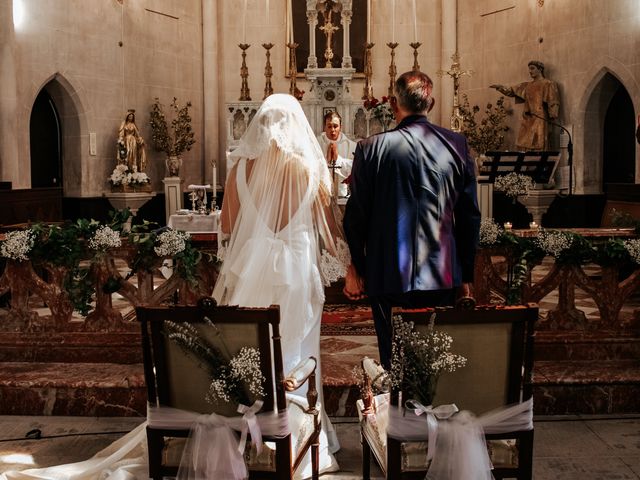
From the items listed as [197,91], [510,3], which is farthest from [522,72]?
[197,91]

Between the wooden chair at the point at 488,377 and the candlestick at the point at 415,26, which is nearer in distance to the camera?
the wooden chair at the point at 488,377

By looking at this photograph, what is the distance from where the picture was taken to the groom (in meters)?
3.72

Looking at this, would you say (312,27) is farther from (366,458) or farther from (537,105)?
(366,458)

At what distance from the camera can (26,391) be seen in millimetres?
5129

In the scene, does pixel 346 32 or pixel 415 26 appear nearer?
pixel 346 32

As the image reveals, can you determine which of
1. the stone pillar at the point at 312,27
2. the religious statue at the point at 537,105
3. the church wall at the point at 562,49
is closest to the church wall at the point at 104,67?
the stone pillar at the point at 312,27

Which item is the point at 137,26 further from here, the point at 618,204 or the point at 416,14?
the point at 618,204

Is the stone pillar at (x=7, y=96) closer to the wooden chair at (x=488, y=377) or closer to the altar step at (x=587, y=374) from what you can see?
the altar step at (x=587, y=374)

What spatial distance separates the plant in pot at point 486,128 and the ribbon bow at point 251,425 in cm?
1036

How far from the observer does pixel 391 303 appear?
3838mm

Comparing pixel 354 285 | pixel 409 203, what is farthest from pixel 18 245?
pixel 409 203

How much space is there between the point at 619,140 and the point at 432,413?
11046mm

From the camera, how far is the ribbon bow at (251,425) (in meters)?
Result: 3.06

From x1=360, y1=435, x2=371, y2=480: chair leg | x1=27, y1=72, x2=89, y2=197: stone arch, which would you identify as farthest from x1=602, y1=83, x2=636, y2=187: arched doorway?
x1=360, y1=435, x2=371, y2=480: chair leg
